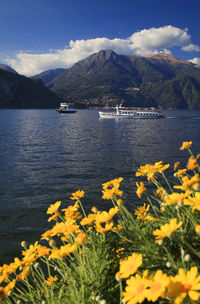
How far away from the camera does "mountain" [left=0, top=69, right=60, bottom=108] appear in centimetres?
16312

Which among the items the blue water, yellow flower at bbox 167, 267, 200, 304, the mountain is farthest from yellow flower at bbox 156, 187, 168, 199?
the mountain

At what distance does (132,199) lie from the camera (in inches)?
356

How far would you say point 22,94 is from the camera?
17425cm

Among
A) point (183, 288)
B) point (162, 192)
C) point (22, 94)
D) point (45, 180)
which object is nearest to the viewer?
point (183, 288)

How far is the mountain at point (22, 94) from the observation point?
163m

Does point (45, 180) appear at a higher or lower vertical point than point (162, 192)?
lower

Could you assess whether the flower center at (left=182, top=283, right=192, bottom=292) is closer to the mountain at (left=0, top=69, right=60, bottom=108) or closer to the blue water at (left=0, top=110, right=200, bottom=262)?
the blue water at (left=0, top=110, right=200, bottom=262)

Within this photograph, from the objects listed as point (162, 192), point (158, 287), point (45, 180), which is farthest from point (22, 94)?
point (158, 287)

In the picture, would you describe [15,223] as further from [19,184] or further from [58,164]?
[58,164]

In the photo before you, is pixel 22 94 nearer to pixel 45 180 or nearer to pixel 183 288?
pixel 45 180

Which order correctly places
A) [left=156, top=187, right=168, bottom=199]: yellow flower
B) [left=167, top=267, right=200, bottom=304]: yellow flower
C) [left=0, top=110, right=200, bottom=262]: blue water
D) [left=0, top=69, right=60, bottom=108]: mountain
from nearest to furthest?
[left=167, top=267, right=200, bottom=304]: yellow flower
[left=156, top=187, right=168, bottom=199]: yellow flower
[left=0, top=110, right=200, bottom=262]: blue water
[left=0, top=69, right=60, bottom=108]: mountain

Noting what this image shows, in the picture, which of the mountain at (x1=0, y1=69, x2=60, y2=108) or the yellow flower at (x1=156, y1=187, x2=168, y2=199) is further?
the mountain at (x1=0, y1=69, x2=60, y2=108)

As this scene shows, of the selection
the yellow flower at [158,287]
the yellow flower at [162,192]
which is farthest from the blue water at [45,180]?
the yellow flower at [158,287]

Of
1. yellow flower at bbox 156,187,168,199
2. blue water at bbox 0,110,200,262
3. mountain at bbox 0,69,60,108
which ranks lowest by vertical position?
blue water at bbox 0,110,200,262
